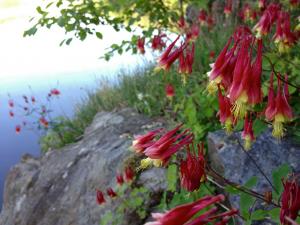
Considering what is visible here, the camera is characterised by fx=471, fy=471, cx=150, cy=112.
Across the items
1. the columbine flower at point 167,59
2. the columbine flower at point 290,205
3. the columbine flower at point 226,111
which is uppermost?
the columbine flower at point 167,59

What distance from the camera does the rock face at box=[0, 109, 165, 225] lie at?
4.31 m

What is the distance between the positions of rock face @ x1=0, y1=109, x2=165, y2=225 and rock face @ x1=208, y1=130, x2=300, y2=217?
74 cm

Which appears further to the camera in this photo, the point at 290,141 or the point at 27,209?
the point at 27,209

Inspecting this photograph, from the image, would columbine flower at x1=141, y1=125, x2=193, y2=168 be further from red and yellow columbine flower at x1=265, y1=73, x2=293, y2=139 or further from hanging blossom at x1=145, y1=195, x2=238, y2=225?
hanging blossom at x1=145, y1=195, x2=238, y2=225

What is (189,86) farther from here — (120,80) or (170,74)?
(120,80)

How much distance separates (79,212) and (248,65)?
3185 mm

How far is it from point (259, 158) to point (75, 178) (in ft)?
7.52

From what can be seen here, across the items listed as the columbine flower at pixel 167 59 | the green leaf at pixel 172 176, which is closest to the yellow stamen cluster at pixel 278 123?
the columbine flower at pixel 167 59

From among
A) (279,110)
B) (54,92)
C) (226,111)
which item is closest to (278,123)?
(279,110)

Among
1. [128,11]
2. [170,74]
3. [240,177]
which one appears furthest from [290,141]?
[170,74]

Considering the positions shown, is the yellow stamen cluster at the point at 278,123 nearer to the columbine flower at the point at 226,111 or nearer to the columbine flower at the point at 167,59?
the columbine flower at the point at 226,111

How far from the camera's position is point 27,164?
6.34 meters

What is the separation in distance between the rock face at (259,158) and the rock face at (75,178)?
74cm

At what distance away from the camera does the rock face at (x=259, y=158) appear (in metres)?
3.04
